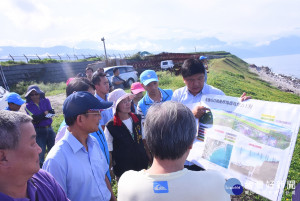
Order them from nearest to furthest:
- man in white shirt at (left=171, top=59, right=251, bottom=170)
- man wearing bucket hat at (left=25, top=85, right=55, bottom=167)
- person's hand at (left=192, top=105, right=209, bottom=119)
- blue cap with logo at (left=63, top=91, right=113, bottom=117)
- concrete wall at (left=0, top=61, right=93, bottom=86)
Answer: blue cap with logo at (left=63, top=91, right=113, bottom=117)
person's hand at (left=192, top=105, right=209, bottom=119)
man in white shirt at (left=171, top=59, right=251, bottom=170)
man wearing bucket hat at (left=25, top=85, right=55, bottom=167)
concrete wall at (left=0, top=61, right=93, bottom=86)

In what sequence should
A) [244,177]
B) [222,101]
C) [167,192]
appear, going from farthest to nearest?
1. [222,101]
2. [244,177]
3. [167,192]

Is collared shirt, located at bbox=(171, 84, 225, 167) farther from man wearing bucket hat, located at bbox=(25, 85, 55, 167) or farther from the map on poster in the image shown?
man wearing bucket hat, located at bbox=(25, 85, 55, 167)

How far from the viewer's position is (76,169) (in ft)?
5.35

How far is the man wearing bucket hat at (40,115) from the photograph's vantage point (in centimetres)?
396

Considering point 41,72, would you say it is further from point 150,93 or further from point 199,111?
point 199,111

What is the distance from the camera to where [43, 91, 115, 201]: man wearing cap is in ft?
5.19

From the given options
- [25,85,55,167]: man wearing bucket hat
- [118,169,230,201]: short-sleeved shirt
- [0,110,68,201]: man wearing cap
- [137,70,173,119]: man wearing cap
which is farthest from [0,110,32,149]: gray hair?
[25,85,55,167]: man wearing bucket hat

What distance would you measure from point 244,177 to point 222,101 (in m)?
0.72

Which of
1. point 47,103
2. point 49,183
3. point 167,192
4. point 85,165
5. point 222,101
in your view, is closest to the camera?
point 167,192

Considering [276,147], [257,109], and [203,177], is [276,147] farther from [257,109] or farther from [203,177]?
[203,177]

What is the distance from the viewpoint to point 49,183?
1330 millimetres

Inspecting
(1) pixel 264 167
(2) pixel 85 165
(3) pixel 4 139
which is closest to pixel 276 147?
(1) pixel 264 167

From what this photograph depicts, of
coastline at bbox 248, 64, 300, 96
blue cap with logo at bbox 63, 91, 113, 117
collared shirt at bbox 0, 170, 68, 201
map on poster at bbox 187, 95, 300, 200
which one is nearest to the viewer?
collared shirt at bbox 0, 170, 68, 201

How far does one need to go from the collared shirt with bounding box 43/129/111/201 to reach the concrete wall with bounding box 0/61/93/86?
64.7 ft
